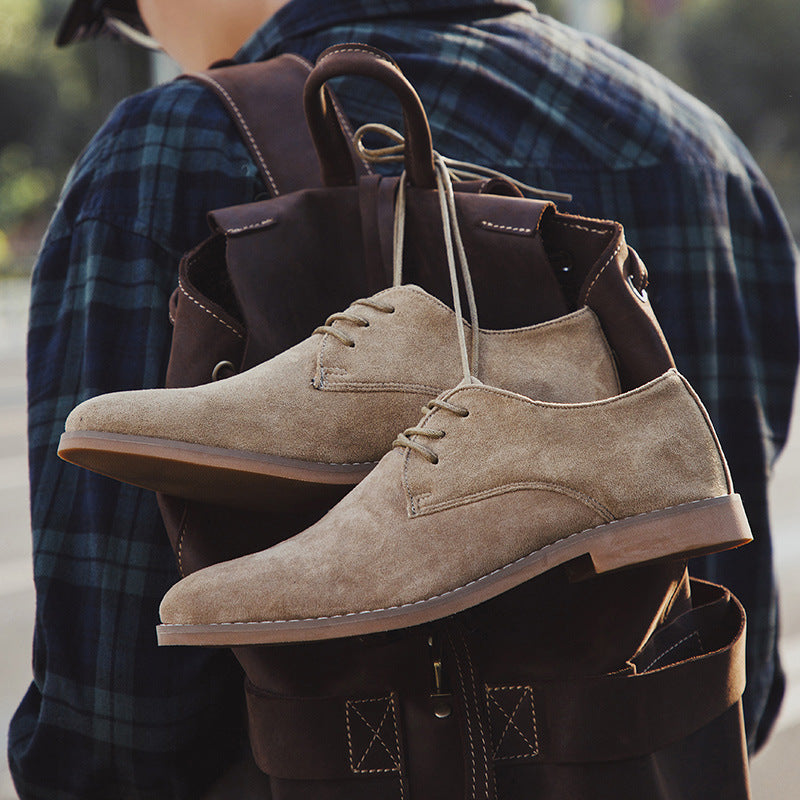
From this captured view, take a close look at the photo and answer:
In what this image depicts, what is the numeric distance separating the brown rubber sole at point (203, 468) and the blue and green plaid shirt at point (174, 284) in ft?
→ 1.40

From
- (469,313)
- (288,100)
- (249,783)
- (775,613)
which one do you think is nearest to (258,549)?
(469,313)

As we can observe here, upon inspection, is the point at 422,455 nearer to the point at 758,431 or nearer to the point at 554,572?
the point at 554,572

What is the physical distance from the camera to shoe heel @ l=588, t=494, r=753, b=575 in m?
1.00

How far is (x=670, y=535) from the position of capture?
101cm

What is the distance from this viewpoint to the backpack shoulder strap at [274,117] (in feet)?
4.56

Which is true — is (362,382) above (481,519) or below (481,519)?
above

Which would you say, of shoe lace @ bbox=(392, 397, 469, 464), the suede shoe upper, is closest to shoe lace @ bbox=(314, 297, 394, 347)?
the suede shoe upper

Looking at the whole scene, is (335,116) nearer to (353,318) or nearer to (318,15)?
(353,318)

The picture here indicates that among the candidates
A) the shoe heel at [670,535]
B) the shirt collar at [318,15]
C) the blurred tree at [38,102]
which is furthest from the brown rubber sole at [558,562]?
the blurred tree at [38,102]

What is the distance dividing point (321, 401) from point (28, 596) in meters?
4.37

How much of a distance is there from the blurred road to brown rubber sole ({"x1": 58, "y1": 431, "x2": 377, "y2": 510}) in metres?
2.65

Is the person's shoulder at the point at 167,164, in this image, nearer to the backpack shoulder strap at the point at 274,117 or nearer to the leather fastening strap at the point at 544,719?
the backpack shoulder strap at the point at 274,117

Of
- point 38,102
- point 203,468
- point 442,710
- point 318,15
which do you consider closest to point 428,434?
point 203,468

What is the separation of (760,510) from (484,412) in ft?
3.04
